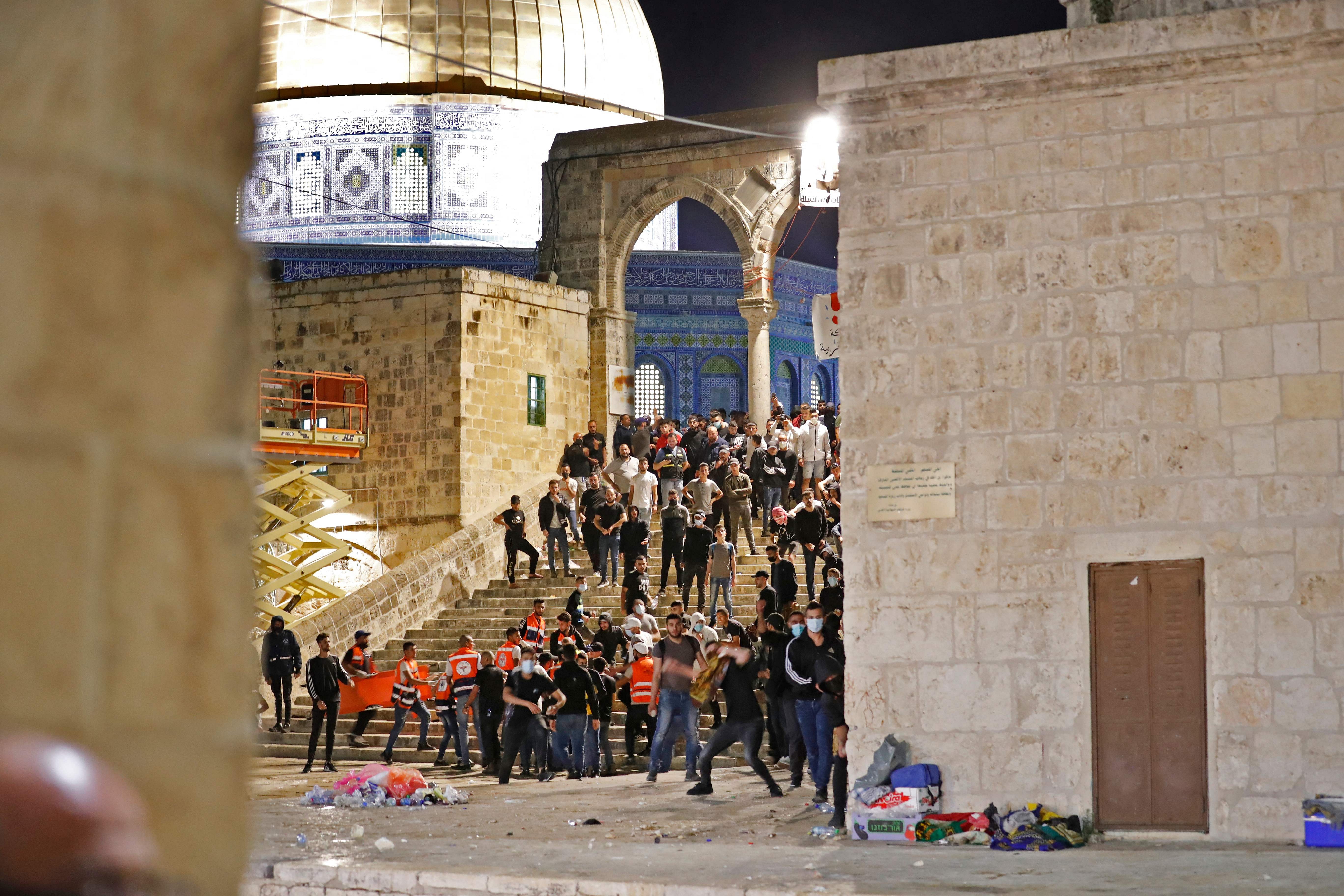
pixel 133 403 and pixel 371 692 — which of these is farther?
pixel 371 692

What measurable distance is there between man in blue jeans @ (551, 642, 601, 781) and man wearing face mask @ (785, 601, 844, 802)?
2839 millimetres

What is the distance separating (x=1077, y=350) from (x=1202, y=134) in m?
1.40

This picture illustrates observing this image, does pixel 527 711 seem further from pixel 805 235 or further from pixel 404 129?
pixel 404 129

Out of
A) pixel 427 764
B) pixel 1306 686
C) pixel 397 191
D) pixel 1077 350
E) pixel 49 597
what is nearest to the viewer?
pixel 49 597

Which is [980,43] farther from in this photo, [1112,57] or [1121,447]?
[1121,447]

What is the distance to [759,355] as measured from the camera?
25.6 meters

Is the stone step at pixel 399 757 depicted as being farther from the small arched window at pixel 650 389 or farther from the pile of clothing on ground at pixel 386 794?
the small arched window at pixel 650 389

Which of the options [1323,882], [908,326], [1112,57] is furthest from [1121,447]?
[1323,882]

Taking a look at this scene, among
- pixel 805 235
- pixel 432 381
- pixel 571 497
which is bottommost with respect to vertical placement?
pixel 571 497

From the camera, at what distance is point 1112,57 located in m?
8.84

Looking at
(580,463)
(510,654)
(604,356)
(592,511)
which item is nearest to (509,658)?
(510,654)

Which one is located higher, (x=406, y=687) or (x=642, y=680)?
(x=642, y=680)

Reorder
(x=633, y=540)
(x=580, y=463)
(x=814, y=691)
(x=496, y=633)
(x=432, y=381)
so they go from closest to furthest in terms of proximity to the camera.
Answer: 1. (x=814, y=691)
2. (x=633, y=540)
3. (x=496, y=633)
4. (x=580, y=463)
5. (x=432, y=381)

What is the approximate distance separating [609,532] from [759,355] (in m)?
8.11
